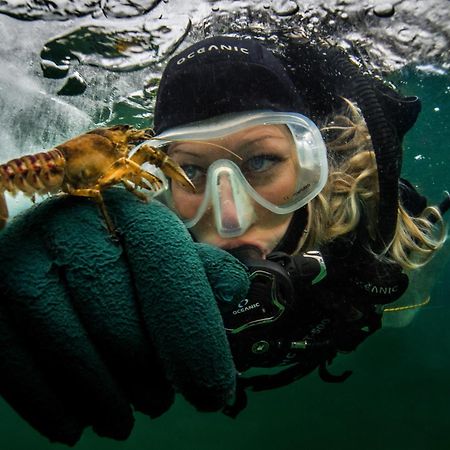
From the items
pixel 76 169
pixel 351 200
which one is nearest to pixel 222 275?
pixel 76 169

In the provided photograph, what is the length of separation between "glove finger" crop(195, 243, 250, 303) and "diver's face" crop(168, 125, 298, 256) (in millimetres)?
2063

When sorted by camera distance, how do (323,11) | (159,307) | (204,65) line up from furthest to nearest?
(323,11), (204,65), (159,307)

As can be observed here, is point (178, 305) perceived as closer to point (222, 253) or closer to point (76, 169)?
point (222, 253)

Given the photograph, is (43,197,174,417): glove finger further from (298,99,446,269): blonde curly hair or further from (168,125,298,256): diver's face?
(298,99,446,269): blonde curly hair

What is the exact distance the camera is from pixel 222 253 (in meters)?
1.78

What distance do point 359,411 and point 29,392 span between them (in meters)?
32.9

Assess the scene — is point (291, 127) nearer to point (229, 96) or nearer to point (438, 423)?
point (229, 96)

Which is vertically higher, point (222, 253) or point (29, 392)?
point (222, 253)

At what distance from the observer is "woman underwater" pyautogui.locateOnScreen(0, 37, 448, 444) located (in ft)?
5.20

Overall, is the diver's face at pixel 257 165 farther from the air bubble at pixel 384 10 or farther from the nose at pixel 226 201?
the air bubble at pixel 384 10

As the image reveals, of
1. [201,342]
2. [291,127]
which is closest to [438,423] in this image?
[291,127]

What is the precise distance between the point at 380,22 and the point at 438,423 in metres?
26.0

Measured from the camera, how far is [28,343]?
166 cm

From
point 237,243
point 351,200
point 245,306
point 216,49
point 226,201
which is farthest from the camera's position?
point 351,200
